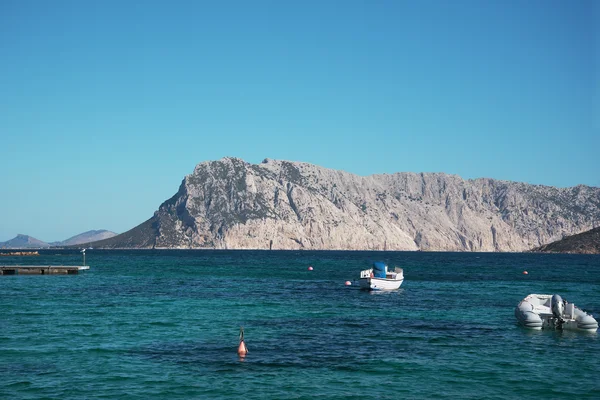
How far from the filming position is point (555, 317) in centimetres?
4716

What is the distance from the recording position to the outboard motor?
46.7 meters

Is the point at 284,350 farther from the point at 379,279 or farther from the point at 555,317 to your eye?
the point at 379,279

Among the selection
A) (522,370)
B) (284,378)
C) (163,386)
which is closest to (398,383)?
(284,378)

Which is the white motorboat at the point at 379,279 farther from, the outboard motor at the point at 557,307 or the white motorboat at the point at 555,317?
the outboard motor at the point at 557,307

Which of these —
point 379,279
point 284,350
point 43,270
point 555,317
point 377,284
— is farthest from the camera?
point 43,270

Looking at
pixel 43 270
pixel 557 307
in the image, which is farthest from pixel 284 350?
pixel 43 270

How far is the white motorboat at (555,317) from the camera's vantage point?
45.5m

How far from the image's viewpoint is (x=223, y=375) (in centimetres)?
2942

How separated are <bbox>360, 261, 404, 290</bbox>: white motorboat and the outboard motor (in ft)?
105

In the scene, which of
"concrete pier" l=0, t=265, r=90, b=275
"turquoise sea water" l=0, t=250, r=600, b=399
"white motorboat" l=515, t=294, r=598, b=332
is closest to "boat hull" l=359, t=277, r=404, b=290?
"turquoise sea water" l=0, t=250, r=600, b=399

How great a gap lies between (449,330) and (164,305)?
28.1 meters

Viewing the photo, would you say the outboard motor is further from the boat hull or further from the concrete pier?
the concrete pier

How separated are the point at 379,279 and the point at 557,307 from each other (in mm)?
33217

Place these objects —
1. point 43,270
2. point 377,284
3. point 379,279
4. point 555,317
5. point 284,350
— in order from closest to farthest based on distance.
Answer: point 284,350 < point 555,317 < point 377,284 < point 379,279 < point 43,270
